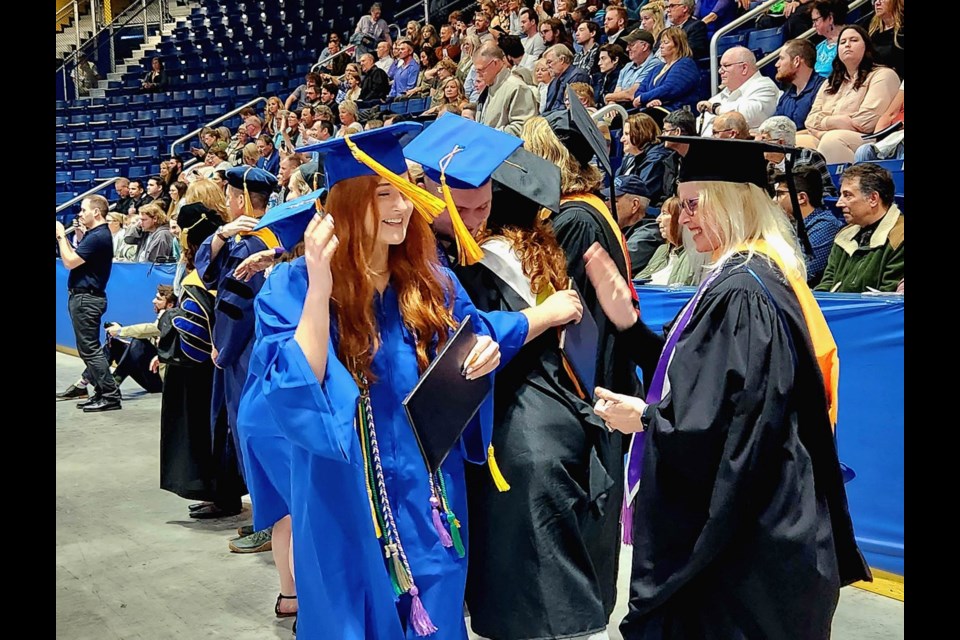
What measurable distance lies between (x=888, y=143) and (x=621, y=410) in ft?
13.9

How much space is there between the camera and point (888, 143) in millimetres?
5801

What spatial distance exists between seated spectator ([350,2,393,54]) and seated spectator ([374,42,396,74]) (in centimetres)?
88

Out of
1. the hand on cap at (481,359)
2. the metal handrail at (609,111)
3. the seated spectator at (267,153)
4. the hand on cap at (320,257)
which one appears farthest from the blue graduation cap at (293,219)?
the seated spectator at (267,153)

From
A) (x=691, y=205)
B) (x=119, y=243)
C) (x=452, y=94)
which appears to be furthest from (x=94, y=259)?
(x=691, y=205)

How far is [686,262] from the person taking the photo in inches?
213

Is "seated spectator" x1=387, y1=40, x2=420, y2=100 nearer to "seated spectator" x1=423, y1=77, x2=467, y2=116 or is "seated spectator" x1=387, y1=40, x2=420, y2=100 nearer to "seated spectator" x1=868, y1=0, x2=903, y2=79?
"seated spectator" x1=423, y1=77, x2=467, y2=116

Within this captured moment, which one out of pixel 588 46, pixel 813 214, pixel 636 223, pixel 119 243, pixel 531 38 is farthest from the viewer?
pixel 119 243

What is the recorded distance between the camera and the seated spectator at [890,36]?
249 inches

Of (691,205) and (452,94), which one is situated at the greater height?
(452,94)

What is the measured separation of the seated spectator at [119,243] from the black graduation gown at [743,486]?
33.2ft

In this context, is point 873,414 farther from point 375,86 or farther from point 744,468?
point 375,86

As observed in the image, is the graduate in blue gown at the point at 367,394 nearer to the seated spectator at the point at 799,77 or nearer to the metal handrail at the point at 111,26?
the seated spectator at the point at 799,77

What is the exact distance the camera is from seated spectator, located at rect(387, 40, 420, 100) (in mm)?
12688
